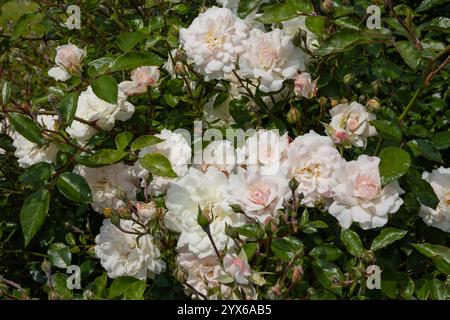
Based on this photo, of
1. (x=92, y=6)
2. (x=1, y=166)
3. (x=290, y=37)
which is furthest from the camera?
(x=1, y=166)

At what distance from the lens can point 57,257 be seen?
65.6 inches

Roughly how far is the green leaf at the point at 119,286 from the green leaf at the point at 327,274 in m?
0.47

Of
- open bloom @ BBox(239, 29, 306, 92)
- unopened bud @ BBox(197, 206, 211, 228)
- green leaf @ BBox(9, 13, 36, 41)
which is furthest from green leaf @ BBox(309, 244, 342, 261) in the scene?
green leaf @ BBox(9, 13, 36, 41)

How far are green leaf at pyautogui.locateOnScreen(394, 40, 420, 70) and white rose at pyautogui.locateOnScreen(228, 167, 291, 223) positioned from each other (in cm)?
43

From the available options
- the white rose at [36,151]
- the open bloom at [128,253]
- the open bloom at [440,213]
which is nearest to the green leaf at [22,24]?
the white rose at [36,151]

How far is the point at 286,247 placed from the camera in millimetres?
1307

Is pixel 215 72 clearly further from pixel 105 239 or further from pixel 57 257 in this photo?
pixel 57 257

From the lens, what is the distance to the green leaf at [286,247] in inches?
50.5

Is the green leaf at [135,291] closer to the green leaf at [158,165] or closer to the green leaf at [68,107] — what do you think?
the green leaf at [158,165]

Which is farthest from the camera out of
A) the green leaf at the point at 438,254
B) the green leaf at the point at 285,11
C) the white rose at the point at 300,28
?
the white rose at the point at 300,28

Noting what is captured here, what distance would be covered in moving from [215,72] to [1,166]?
3.26ft

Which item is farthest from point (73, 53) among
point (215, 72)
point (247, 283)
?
point (247, 283)

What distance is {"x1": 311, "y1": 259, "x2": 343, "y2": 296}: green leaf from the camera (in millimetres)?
1312

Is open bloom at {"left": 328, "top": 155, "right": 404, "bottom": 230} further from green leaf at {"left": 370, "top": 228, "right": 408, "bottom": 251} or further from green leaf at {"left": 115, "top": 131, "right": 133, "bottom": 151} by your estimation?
green leaf at {"left": 115, "top": 131, "right": 133, "bottom": 151}
